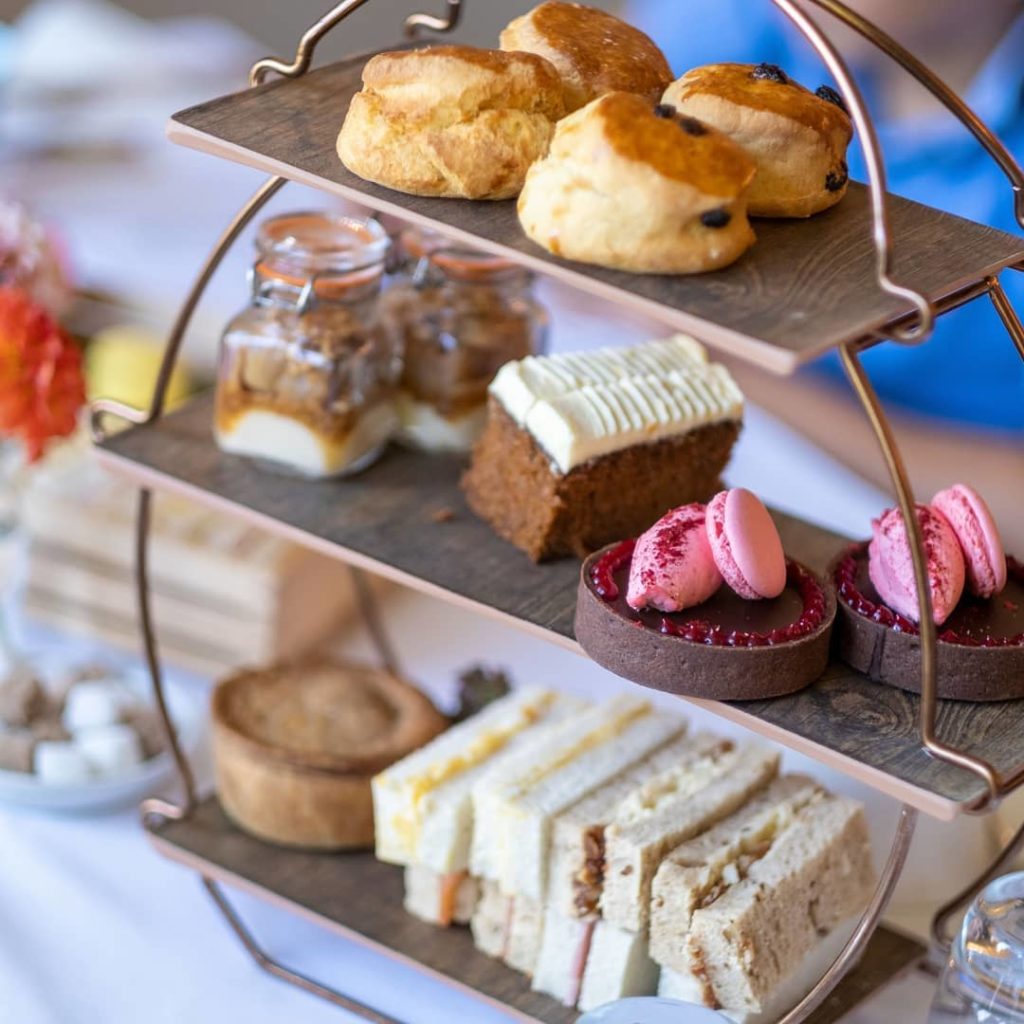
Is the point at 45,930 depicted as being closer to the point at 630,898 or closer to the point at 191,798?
the point at 191,798

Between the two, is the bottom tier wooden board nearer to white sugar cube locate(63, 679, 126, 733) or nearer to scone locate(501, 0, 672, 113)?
white sugar cube locate(63, 679, 126, 733)

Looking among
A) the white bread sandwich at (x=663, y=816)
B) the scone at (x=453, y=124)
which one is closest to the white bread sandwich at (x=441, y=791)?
the white bread sandwich at (x=663, y=816)

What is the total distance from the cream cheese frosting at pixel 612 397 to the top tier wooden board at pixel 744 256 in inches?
6.6

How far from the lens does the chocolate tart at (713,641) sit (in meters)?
0.83

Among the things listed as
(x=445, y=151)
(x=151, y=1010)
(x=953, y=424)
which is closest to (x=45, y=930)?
(x=151, y=1010)

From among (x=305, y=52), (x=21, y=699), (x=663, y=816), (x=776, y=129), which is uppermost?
(x=776, y=129)

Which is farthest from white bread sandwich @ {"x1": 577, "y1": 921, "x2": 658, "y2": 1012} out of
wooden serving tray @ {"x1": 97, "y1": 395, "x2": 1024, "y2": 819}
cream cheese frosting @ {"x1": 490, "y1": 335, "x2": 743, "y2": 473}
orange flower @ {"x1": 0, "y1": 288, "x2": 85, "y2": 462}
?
orange flower @ {"x1": 0, "y1": 288, "x2": 85, "y2": 462}

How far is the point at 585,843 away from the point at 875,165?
1.60ft

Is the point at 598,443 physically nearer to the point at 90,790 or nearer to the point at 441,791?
the point at 441,791

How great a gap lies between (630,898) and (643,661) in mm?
204

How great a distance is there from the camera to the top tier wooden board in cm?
74

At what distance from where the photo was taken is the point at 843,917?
103 centimetres

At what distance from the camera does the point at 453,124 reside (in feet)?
2.81

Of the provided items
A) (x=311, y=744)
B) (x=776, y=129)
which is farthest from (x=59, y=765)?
(x=776, y=129)
